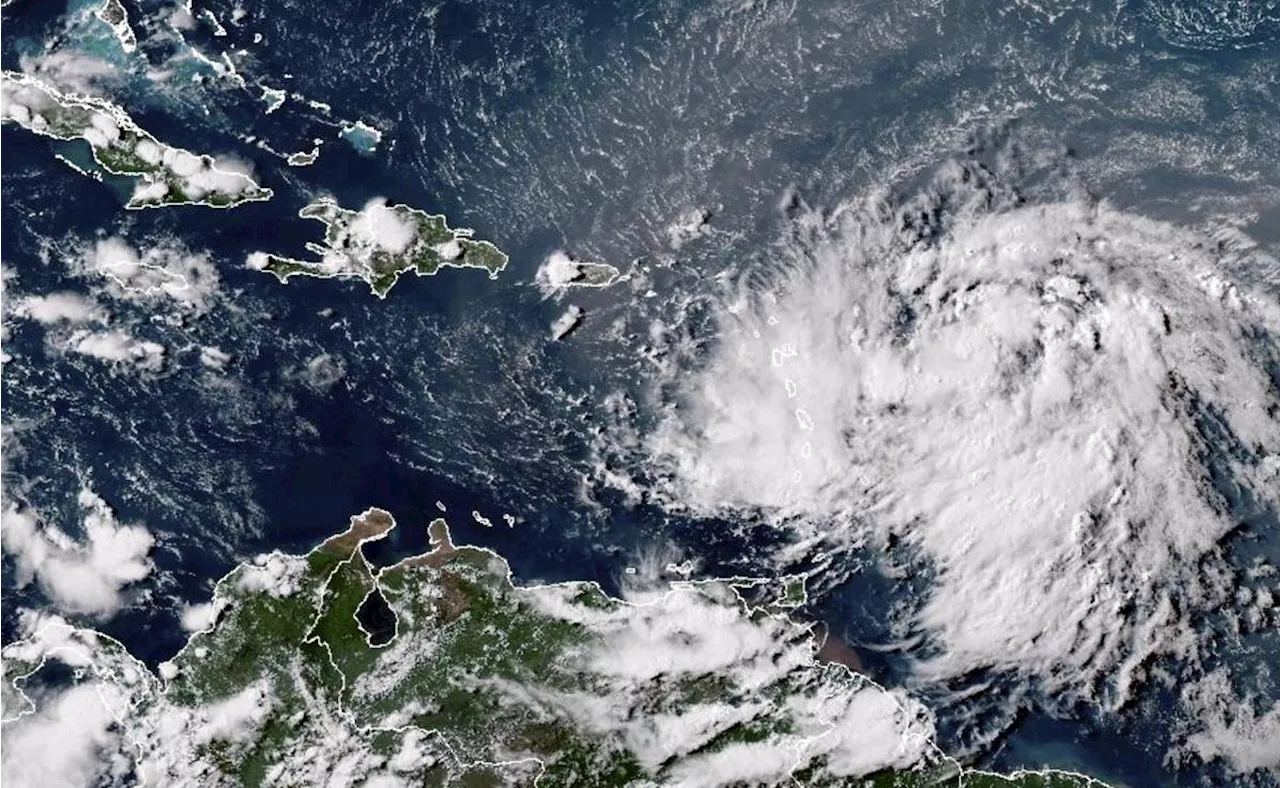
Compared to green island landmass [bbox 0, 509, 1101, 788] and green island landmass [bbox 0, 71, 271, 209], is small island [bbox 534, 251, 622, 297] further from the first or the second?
green island landmass [bbox 0, 71, 271, 209]

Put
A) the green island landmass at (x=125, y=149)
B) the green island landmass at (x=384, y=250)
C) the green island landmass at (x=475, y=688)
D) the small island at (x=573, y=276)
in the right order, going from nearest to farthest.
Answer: the green island landmass at (x=475, y=688), the small island at (x=573, y=276), the green island landmass at (x=384, y=250), the green island landmass at (x=125, y=149)

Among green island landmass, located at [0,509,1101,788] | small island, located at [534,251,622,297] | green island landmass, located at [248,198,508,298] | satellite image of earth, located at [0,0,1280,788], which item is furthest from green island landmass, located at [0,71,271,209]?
green island landmass, located at [0,509,1101,788]

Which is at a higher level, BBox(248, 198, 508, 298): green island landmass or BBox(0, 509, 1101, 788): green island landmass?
BBox(248, 198, 508, 298): green island landmass

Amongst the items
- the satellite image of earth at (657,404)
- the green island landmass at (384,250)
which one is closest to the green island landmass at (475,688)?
the satellite image of earth at (657,404)

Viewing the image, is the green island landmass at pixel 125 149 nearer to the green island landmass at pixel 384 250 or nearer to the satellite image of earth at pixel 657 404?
the satellite image of earth at pixel 657 404

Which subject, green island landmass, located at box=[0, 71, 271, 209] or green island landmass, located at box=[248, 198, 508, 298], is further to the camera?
green island landmass, located at box=[0, 71, 271, 209]

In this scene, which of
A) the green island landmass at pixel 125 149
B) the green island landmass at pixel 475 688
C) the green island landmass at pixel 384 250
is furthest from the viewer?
the green island landmass at pixel 125 149
